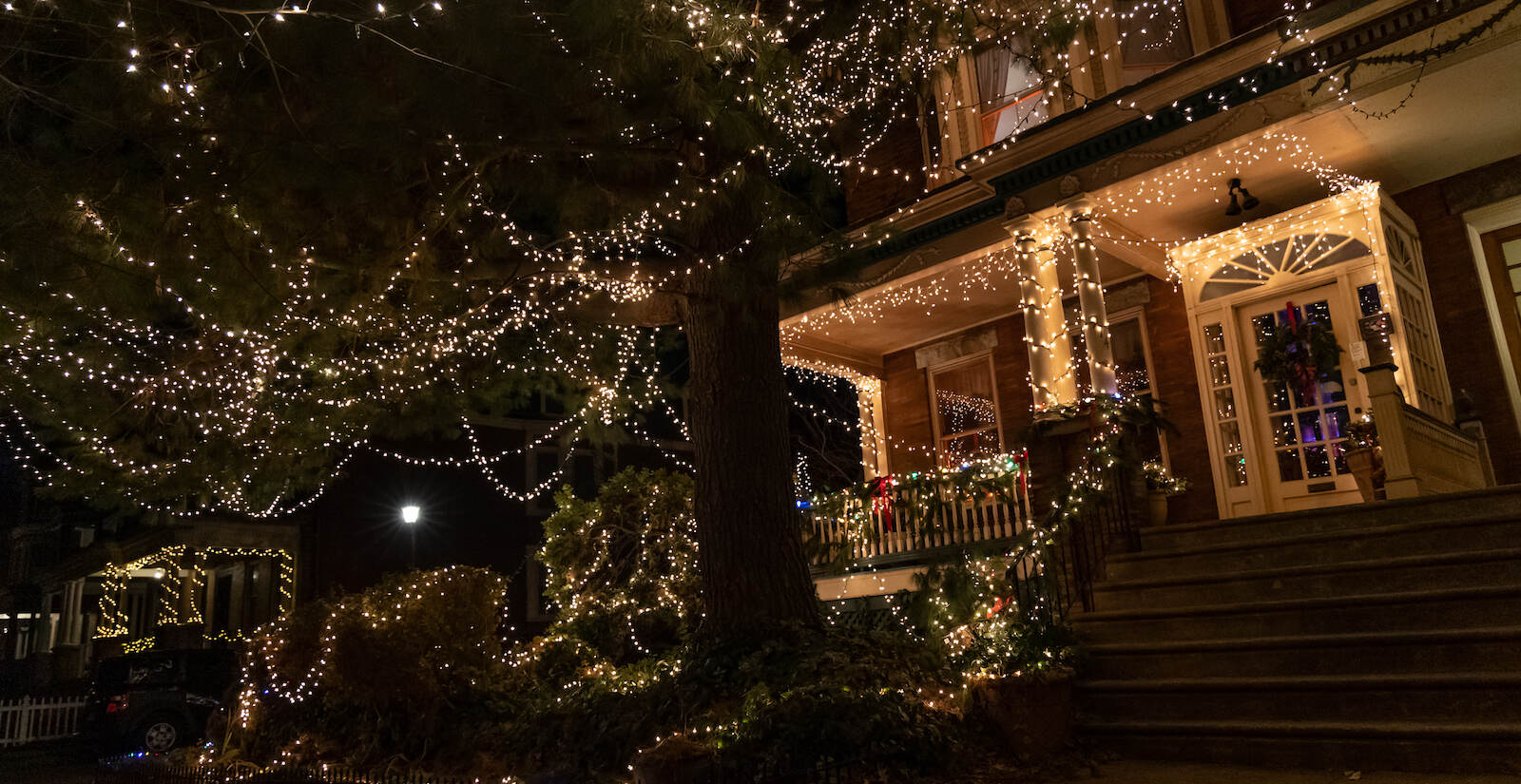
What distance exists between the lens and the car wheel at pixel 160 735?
13.1m

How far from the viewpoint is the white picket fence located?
49.5ft

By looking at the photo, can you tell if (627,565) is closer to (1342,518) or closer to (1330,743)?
(1342,518)

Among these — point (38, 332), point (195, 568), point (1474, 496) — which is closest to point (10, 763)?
point (195, 568)

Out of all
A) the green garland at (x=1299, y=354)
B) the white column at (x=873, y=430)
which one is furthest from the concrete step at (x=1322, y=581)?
the white column at (x=873, y=430)

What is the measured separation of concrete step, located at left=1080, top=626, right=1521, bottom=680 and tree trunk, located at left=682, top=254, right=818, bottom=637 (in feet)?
7.79

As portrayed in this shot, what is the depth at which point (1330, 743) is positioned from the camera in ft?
17.6

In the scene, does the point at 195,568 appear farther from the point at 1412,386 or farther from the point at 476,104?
the point at 1412,386

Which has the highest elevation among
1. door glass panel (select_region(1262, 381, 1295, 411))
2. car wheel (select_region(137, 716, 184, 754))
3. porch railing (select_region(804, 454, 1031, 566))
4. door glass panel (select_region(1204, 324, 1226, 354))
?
door glass panel (select_region(1204, 324, 1226, 354))

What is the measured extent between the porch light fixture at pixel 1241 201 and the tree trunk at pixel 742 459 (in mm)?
5302

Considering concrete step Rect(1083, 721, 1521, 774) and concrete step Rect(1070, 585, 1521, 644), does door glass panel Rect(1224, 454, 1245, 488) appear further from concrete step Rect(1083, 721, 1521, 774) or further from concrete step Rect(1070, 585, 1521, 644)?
concrete step Rect(1083, 721, 1521, 774)

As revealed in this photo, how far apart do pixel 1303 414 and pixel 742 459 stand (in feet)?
21.2

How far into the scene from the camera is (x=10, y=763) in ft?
45.3

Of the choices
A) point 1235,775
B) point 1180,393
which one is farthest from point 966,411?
point 1235,775

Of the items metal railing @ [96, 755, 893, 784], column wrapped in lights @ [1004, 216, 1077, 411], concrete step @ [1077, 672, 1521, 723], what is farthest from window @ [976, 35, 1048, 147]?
metal railing @ [96, 755, 893, 784]
